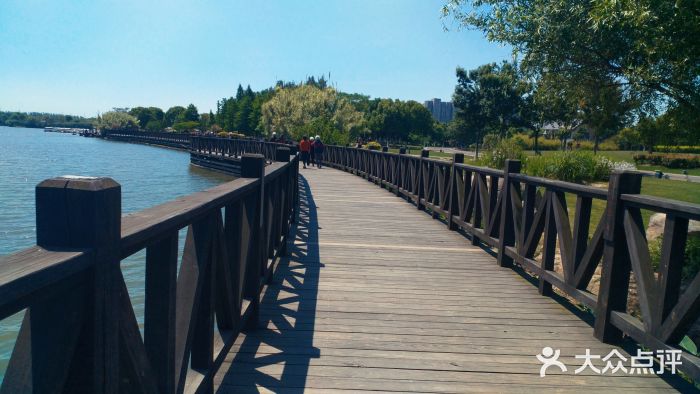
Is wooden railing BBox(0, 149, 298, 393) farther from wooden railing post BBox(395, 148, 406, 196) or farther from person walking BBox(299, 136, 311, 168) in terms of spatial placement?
person walking BBox(299, 136, 311, 168)

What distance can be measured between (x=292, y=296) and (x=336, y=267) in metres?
1.32

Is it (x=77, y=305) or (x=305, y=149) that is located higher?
(x=77, y=305)

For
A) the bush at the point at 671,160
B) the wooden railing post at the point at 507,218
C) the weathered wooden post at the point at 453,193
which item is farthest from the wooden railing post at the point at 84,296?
the bush at the point at 671,160

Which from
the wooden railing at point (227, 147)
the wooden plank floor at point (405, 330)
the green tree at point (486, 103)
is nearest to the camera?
the wooden plank floor at point (405, 330)

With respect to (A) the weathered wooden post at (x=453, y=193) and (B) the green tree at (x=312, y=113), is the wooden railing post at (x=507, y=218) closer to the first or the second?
(A) the weathered wooden post at (x=453, y=193)

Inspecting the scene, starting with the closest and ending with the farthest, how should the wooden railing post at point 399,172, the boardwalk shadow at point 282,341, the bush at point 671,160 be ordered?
the boardwalk shadow at point 282,341 → the wooden railing post at point 399,172 → the bush at point 671,160

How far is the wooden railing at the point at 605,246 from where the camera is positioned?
11.4 ft

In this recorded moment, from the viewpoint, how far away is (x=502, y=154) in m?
19.4

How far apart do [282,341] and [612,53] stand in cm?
1002

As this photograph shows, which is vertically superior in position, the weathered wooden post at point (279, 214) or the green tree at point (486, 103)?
the green tree at point (486, 103)

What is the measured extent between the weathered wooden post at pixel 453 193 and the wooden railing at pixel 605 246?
536 millimetres

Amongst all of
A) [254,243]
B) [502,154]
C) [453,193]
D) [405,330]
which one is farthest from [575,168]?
[254,243]

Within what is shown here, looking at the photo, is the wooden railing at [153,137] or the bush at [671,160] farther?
the wooden railing at [153,137]

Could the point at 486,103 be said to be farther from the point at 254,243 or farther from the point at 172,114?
the point at 172,114
